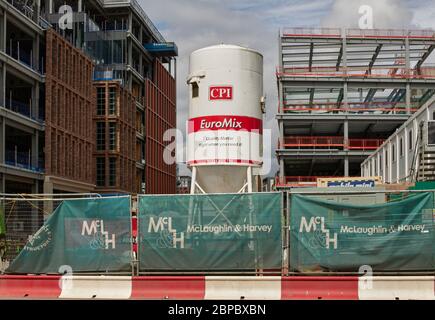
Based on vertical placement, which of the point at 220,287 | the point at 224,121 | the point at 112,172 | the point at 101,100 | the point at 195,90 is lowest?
the point at 220,287

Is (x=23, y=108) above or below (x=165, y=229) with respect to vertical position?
above

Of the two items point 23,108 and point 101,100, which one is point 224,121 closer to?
point 23,108

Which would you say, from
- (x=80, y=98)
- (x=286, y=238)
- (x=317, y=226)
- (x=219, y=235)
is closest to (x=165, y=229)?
(x=219, y=235)

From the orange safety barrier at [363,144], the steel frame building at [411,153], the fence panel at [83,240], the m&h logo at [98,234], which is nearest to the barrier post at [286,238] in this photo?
the fence panel at [83,240]

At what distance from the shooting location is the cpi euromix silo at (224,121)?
13.8 meters

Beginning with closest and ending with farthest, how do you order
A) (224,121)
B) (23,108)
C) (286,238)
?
(286,238), (224,121), (23,108)

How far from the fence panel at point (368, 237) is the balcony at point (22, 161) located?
3963cm

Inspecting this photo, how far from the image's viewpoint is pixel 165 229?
9.84 m

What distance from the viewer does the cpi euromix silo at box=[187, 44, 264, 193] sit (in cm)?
1380

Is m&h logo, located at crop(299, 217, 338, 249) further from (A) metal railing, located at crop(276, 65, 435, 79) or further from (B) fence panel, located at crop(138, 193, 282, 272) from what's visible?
(A) metal railing, located at crop(276, 65, 435, 79)

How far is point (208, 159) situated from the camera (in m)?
13.8

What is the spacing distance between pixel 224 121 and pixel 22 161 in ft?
127

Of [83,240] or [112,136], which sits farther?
[112,136]
